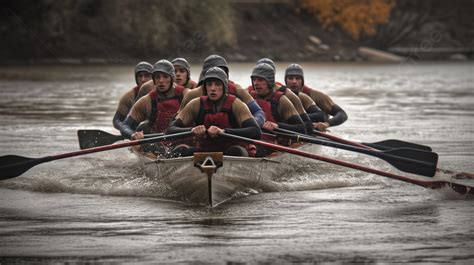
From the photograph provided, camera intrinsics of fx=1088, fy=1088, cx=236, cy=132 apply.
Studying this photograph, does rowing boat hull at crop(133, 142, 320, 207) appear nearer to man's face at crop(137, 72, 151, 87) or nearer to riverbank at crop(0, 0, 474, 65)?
man's face at crop(137, 72, 151, 87)

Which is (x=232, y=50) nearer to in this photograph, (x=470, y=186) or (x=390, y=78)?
(x=390, y=78)

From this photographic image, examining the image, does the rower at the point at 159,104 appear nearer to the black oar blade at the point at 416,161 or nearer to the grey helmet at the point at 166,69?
the grey helmet at the point at 166,69

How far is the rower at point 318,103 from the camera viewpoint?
59.3 ft

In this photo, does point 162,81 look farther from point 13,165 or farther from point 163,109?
point 13,165

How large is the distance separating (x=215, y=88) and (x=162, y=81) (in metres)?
2.55

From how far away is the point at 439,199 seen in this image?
13.5 metres

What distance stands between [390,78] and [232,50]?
17998 mm

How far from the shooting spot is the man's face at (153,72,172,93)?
1578 cm

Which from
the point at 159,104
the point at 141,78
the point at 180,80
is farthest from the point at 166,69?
the point at 141,78

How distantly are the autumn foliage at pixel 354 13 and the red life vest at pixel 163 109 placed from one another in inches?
2160

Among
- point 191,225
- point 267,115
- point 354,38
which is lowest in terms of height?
point 191,225

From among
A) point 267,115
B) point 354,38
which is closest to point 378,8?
point 354,38

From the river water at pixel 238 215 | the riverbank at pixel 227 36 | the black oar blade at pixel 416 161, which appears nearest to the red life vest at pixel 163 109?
the river water at pixel 238 215

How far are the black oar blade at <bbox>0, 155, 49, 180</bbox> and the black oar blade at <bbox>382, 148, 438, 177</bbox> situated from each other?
4579 mm
